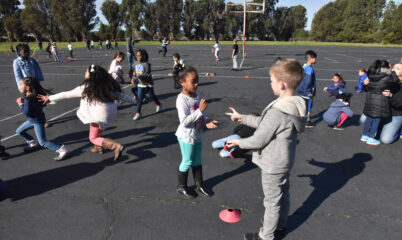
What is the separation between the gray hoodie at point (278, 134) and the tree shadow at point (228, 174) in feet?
5.18

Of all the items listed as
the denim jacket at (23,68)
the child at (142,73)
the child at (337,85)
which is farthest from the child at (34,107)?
the child at (337,85)

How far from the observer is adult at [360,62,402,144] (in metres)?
5.04

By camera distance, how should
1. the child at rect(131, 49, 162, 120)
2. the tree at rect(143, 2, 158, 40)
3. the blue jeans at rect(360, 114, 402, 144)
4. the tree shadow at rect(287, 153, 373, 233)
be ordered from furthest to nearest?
the tree at rect(143, 2, 158, 40)
the child at rect(131, 49, 162, 120)
the blue jeans at rect(360, 114, 402, 144)
the tree shadow at rect(287, 153, 373, 233)

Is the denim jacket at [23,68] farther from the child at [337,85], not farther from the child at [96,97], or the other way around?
the child at [337,85]

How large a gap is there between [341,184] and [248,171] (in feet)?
4.77

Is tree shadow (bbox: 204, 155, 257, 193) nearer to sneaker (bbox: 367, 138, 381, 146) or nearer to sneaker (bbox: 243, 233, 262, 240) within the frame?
sneaker (bbox: 243, 233, 262, 240)

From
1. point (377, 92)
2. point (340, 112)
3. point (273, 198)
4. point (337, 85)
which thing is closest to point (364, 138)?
point (340, 112)

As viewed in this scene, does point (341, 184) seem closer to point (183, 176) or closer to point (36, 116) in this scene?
point (183, 176)

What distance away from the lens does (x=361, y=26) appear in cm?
7256

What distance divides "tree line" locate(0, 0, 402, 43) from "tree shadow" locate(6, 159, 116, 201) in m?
70.4

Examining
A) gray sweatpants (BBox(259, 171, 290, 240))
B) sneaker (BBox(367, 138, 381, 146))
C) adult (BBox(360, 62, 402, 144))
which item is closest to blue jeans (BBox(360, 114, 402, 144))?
adult (BBox(360, 62, 402, 144))

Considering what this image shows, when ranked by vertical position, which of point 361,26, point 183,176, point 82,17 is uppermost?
point 82,17

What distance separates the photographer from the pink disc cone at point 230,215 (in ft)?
10.0

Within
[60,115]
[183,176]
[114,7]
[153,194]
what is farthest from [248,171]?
[114,7]
